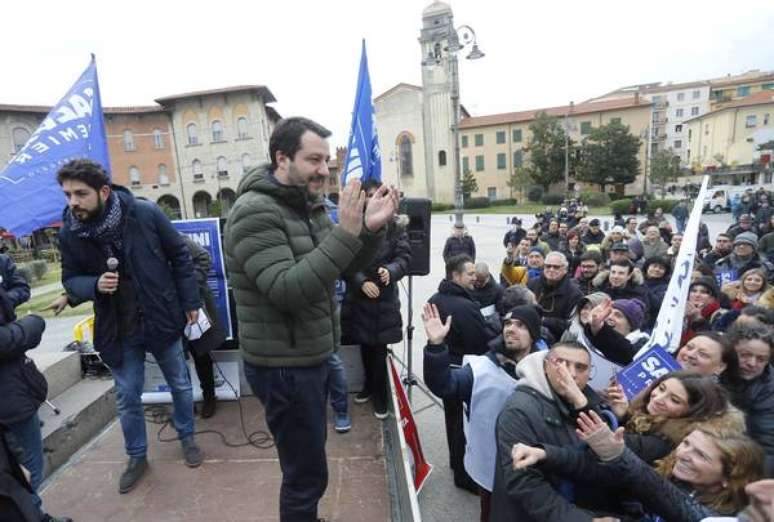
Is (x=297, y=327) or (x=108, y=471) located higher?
(x=297, y=327)

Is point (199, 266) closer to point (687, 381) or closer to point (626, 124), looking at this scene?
point (687, 381)

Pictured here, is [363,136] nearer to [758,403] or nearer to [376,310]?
[376,310]

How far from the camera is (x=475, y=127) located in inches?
2222

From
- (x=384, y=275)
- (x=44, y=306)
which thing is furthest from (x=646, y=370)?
(x=44, y=306)

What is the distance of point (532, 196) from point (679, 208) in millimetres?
30787

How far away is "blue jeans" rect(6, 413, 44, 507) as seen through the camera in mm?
2398

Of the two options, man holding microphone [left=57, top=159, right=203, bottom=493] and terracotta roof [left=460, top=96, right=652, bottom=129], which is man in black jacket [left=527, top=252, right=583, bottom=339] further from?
terracotta roof [left=460, top=96, right=652, bottom=129]

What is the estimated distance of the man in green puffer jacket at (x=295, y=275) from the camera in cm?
154

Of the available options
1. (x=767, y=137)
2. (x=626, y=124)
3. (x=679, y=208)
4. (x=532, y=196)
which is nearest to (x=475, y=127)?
(x=532, y=196)

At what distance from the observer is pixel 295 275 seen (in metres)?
1.53

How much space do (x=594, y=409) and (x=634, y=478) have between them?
29 cm

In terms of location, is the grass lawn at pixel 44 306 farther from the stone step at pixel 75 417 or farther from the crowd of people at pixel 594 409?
the crowd of people at pixel 594 409

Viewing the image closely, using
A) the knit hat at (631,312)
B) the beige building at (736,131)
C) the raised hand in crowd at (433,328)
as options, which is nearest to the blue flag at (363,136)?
the raised hand in crowd at (433,328)

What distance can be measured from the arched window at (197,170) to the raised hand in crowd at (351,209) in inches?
1702
